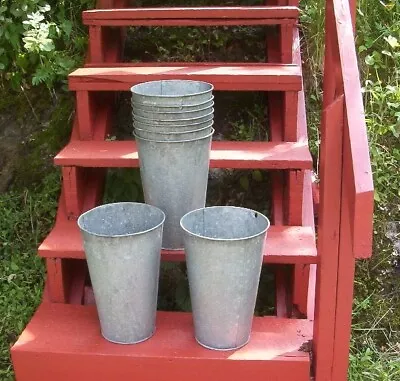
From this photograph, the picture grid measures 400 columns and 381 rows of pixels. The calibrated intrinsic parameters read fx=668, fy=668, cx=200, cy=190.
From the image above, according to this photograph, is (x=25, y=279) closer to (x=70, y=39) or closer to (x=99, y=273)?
(x=99, y=273)

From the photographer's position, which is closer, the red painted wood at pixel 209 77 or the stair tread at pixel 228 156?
the stair tread at pixel 228 156

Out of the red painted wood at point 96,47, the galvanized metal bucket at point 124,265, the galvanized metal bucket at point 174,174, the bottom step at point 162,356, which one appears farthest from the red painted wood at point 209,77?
the bottom step at point 162,356

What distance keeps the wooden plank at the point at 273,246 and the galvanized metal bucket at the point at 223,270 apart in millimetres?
216

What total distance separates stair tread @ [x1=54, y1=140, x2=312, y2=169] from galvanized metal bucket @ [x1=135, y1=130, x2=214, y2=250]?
32cm

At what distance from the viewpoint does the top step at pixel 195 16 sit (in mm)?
3305

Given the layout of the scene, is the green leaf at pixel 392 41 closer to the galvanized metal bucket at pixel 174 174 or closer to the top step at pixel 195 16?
the top step at pixel 195 16

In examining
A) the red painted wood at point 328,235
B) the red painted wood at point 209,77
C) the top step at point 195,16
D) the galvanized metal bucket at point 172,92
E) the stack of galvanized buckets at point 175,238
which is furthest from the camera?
the top step at point 195,16

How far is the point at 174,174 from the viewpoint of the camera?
2473 millimetres

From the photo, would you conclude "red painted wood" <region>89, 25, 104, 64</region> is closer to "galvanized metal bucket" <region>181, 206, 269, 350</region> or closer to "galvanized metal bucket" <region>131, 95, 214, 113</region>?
"galvanized metal bucket" <region>131, 95, 214, 113</region>

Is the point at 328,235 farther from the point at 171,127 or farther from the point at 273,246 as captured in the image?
the point at 171,127

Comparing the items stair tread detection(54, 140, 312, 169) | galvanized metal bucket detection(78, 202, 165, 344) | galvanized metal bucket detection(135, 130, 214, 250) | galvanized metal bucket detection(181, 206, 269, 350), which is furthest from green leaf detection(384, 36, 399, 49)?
galvanized metal bucket detection(78, 202, 165, 344)

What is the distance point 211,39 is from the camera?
3.72 m

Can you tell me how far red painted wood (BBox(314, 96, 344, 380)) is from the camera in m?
2.13

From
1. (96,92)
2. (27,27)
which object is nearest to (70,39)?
(27,27)
